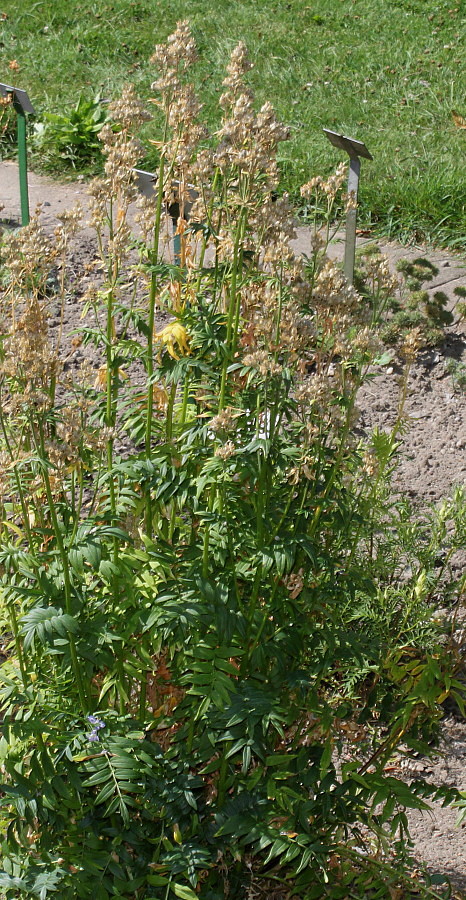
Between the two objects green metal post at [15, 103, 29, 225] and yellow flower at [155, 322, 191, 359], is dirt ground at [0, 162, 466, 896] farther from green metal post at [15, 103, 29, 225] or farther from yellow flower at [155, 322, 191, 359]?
yellow flower at [155, 322, 191, 359]

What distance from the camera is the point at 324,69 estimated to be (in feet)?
32.0

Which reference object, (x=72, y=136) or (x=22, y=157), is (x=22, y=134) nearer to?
(x=22, y=157)

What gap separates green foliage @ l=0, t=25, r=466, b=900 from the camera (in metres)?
2.54

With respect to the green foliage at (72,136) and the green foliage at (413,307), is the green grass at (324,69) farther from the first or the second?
the green foliage at (413,307)

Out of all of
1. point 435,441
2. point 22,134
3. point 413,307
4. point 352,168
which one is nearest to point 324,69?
point 413,307

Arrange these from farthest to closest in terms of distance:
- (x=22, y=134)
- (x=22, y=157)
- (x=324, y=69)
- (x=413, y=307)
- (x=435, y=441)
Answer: (x=324, y=69)
(x=413, y=307)
(x=22, y=134)
(x=22, y=157)
(x=435, y=441)

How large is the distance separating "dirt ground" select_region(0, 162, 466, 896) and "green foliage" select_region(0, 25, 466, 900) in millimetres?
448

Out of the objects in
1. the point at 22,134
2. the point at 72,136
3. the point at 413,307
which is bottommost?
the point at 413,307

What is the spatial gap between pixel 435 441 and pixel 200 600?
9.77 ft

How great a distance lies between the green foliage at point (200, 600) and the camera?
2.54 meters

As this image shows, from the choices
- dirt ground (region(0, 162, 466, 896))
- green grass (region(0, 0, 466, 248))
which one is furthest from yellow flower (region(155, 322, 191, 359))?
green grass (region(0, 0, 466, 248))

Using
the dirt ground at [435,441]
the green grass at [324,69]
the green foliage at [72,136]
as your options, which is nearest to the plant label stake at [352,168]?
the dirt ground at [435,441]

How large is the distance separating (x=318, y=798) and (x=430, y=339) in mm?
3780

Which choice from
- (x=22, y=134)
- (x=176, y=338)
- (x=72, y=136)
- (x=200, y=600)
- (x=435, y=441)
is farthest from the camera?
(x=72, y=136)
